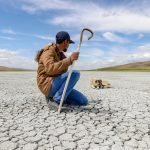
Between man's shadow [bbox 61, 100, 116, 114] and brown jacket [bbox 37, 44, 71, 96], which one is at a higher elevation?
brown jacket [bbox 37, 44, 71, 96]

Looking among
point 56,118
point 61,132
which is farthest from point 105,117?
point 61,132

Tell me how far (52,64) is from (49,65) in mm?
73

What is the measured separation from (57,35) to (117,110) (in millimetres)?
2502

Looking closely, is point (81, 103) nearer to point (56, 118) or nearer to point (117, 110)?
point (117, 110)

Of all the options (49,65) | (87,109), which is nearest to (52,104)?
(87,109)

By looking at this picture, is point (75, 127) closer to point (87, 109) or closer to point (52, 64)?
point (52, 64)

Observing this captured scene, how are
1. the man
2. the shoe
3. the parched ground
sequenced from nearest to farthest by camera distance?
1. the parched ground
2. the man
3. the shoe

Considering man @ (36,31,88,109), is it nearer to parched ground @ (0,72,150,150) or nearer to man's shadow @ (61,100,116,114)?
man's shadow @ (61,100,116,114)

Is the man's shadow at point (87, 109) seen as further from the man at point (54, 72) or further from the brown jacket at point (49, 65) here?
the brown jacket at point (49, 65)

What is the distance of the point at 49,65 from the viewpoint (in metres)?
6.30

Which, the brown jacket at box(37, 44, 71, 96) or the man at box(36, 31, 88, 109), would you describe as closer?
the brown jacket at box(37, 44, 71, 96)

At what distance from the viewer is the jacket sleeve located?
6.20m

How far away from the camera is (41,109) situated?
7.22 metres

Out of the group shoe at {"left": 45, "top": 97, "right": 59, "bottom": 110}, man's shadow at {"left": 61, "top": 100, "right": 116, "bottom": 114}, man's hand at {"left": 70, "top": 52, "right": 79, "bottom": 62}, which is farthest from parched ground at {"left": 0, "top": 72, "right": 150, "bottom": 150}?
man's hand at {"left": 70, "top": 52, "right": 79, "bottom": 62}
